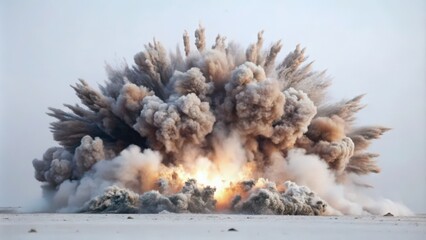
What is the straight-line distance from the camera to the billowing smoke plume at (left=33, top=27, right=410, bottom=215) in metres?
34.3

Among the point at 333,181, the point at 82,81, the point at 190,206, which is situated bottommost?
the point at 190,206

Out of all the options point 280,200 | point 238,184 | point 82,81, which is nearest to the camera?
point 280,200

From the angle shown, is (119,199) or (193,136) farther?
(193,136)

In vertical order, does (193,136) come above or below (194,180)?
above

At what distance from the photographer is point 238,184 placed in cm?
3506

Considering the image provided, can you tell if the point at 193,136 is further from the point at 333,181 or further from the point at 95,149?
the point at 333,181

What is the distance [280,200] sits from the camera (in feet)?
107

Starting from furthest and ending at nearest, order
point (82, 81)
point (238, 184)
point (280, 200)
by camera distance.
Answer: point (82, 81)
point (238, 184)
point (280, 200)

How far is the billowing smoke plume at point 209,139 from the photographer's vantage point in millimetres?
34312

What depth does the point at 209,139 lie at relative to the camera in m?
37.3

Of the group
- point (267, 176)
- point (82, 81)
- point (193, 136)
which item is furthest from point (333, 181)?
point (82, 81)

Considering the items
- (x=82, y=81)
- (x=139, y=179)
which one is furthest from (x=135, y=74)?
(x=139, y=179)

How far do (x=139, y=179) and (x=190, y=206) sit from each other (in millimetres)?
3571

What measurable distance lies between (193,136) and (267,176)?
3746mm
